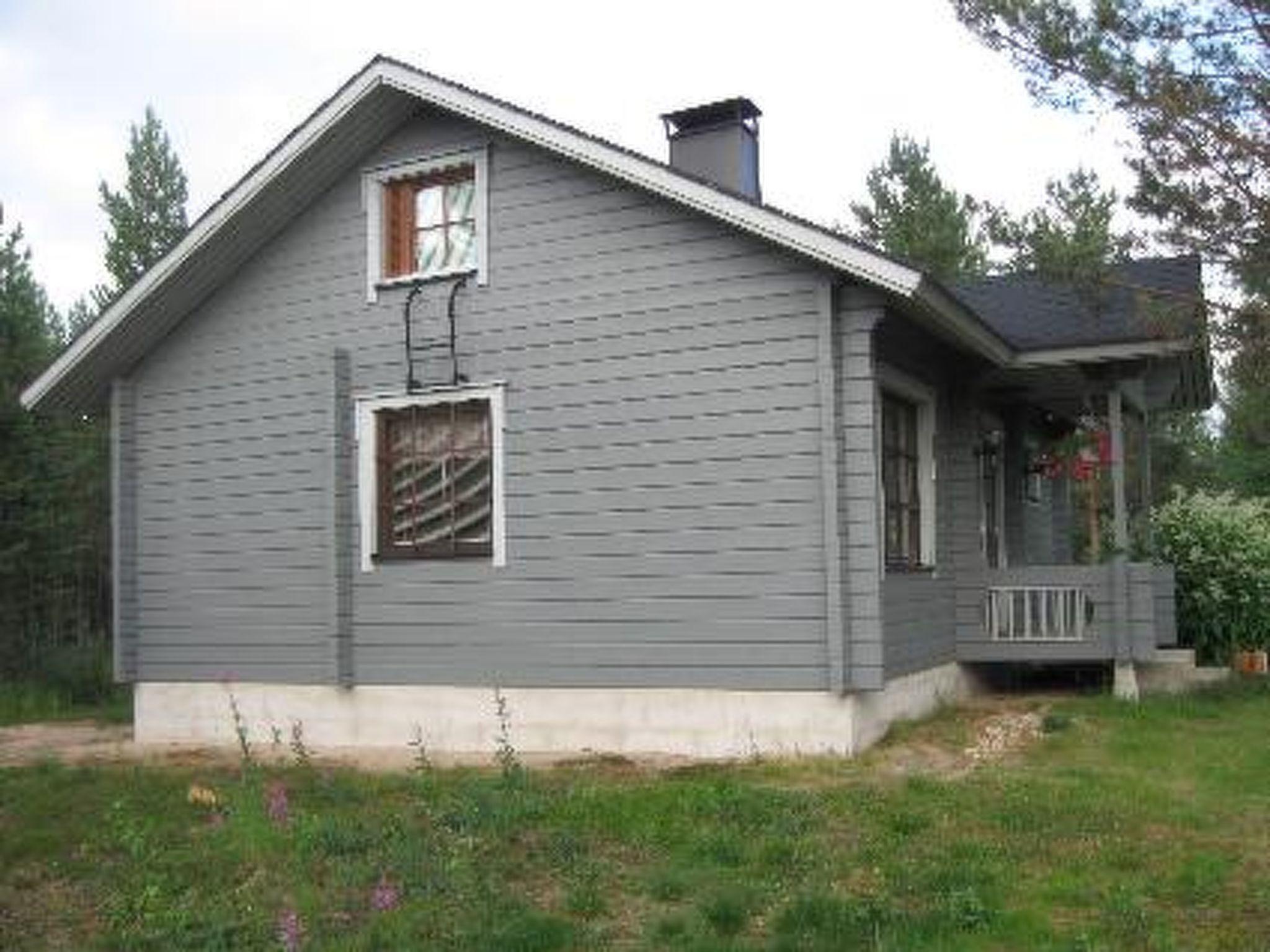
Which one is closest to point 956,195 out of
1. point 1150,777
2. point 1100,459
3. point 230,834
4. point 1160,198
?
point 1100,459

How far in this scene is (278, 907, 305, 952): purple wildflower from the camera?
572cm

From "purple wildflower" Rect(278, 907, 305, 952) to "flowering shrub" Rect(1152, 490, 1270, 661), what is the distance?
11.0 meters

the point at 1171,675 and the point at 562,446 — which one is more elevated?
the point at 562,446

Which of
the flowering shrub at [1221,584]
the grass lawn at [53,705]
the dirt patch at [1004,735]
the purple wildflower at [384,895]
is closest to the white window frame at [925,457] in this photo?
the dirt patch at [1004,735]

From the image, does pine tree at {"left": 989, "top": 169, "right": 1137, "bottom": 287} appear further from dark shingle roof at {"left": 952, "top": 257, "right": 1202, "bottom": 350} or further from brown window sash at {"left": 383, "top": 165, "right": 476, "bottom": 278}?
brown window sash at {"left": 383, "top": 165, "right": 476, "bottom": 278}

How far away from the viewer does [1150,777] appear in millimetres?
8992

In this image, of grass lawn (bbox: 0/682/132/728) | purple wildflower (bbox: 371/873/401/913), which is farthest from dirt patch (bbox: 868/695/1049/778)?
grass lawn (bbox: 0/682/132/728)

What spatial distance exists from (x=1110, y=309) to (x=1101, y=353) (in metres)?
0.76

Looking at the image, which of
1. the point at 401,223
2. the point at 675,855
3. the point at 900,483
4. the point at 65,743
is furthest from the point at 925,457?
the point at 65,743

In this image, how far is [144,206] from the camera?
108ft

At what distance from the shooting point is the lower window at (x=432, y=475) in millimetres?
11469

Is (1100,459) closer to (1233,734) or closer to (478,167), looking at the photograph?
(1233,734)

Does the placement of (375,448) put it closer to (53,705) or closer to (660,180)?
(660,180)

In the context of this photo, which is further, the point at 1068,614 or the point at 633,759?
the point at 1068,614
